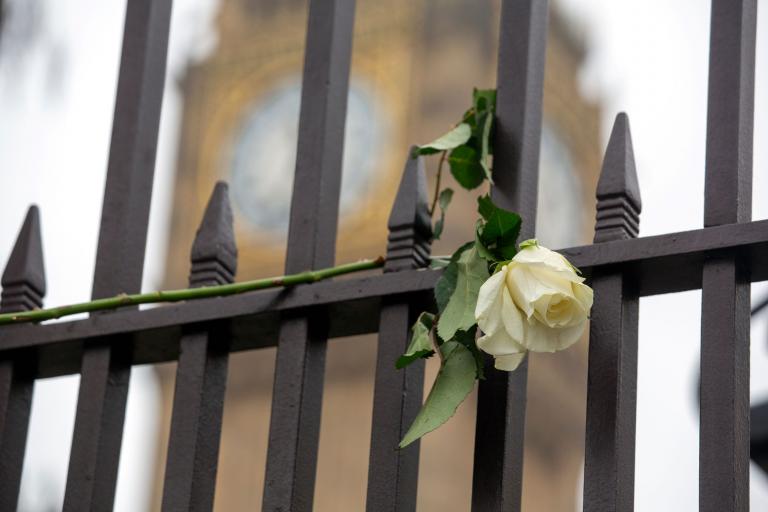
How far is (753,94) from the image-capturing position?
1.35 m

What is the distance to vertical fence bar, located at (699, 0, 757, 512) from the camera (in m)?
1.22

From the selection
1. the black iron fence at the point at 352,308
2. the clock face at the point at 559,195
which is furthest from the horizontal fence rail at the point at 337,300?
the clock face at the point at 559,195

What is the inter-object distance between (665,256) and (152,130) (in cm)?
52

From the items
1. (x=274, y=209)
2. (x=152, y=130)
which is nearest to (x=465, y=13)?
(x=274, y=209)

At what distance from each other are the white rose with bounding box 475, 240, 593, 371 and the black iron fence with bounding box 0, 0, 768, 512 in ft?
0.21

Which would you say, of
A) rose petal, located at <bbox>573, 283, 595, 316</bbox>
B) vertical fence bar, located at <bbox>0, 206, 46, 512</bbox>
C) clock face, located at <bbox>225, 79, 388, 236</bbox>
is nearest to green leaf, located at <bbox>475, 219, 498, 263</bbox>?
rose petal, located at <bbox>573, 283, 595, 316</bbox>

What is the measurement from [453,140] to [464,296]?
0.56 ft

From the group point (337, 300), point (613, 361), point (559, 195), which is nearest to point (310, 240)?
point (337, 300)

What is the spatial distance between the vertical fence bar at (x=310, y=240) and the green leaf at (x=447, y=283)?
0.13 meters

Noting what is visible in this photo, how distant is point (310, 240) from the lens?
57.1 inches

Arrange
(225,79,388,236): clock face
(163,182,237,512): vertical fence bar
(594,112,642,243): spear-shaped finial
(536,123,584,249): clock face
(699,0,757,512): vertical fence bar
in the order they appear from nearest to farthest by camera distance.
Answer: (699,0,757,512): vertical fence bar, (594,112,642,243): spear-shaped finial, (163,182,237,512): vertical fence bar, (225,79,388,236): clock face, (536,123,584,249): clock face

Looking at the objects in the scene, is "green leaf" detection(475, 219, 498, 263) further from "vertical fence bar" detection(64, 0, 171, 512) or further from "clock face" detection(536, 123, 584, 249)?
"clock face" detection(536, 123, 584, 249)

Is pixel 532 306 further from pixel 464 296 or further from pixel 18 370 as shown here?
pixel 18 370

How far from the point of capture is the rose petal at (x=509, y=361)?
49.4 inches
